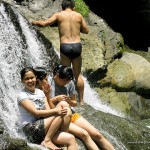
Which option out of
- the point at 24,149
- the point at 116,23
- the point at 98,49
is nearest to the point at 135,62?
the point at 98,49

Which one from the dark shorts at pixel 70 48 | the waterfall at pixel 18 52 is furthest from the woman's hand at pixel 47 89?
the waterfall at pixel 18 52

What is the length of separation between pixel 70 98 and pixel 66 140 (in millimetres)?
854

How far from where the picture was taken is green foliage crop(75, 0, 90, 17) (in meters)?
15.3

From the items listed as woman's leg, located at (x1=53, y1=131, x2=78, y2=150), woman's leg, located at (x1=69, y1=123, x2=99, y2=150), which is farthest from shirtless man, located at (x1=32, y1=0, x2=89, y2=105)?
woman's leg, located at (x1=53, y1=131, x2=78, y2=150)

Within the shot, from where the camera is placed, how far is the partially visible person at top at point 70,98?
7.14 meters

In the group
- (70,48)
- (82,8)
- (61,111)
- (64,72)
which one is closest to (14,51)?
(70,48)

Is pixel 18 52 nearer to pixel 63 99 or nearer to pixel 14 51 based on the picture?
pixel 14 51

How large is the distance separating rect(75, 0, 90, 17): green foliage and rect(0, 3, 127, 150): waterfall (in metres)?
2.47

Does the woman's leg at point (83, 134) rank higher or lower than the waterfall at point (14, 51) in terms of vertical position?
higher

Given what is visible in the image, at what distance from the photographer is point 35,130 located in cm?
680

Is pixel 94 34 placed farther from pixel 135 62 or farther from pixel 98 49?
pixel 135 62

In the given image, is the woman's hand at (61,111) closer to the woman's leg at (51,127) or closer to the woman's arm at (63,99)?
the woman's leg at (51,127)

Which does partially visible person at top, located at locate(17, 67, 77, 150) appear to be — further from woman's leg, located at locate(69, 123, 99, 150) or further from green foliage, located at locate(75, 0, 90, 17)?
green foliage, located at locate(75, 0, 90, 17)

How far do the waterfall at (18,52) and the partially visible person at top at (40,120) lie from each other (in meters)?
Answer: 3.93
